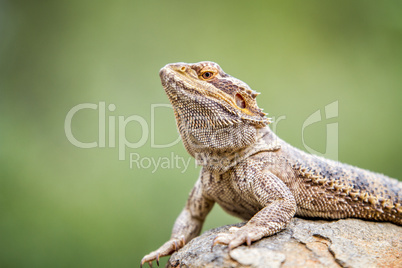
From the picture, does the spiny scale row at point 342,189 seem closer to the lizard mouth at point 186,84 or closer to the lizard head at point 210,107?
the lizard head at point 210,107

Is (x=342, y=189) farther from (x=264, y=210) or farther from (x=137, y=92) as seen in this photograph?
(x=137, y=92)

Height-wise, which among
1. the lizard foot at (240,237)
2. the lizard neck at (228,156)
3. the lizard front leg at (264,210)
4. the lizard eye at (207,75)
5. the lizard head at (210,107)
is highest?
the lizard eye at (207,75)

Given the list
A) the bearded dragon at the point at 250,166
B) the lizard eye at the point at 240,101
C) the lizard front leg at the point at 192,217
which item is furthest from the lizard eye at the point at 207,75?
the lizard front leg at the point at 192,217

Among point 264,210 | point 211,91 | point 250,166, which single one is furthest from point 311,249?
point 211,91

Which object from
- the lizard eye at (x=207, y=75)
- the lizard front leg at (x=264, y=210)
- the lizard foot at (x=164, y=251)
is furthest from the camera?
the lizard foot at (x=164, y=251)

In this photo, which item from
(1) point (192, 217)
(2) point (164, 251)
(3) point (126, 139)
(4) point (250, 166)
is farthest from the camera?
(3) point (126, 139)

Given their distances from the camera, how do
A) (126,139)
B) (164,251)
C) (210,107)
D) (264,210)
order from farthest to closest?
(126,139)
(164,251)
(210,107)
(264,210)

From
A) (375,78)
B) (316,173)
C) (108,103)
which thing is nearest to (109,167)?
(108,103)

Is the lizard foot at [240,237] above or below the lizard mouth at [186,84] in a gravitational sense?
below
